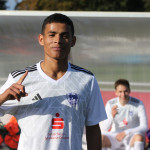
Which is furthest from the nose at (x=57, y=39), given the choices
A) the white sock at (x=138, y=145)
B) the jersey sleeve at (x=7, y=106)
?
the white sock at (x=138, y=145)

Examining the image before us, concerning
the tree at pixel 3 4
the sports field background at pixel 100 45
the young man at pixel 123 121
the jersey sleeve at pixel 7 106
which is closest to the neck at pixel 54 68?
the jersey sleeve at pixel 7 106

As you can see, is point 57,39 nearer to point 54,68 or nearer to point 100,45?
point 54,68

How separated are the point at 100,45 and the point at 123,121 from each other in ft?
4.14

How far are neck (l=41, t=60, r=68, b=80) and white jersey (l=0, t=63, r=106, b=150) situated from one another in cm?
3

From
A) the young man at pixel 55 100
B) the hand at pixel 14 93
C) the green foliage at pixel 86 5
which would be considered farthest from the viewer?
the green foliage at pixel 86 5

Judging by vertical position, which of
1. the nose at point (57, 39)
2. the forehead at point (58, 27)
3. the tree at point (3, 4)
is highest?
the tree at point (3, 4)

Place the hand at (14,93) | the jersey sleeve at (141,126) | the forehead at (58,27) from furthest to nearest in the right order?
the jersey sleeve at (141,126) < the forehead at (58,27) < the hand at (14,93)

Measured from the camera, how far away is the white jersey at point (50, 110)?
1.90 metres

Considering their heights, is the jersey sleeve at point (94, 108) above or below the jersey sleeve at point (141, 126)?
above

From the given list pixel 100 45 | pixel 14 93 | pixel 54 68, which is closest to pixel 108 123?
pixel 100 45

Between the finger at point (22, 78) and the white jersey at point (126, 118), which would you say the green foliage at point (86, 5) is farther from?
the finger at point (22, 78)

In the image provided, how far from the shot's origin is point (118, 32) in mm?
5484

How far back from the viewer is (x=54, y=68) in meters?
2.04

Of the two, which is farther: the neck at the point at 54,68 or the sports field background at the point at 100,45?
the sports field background at the point at 100,45
